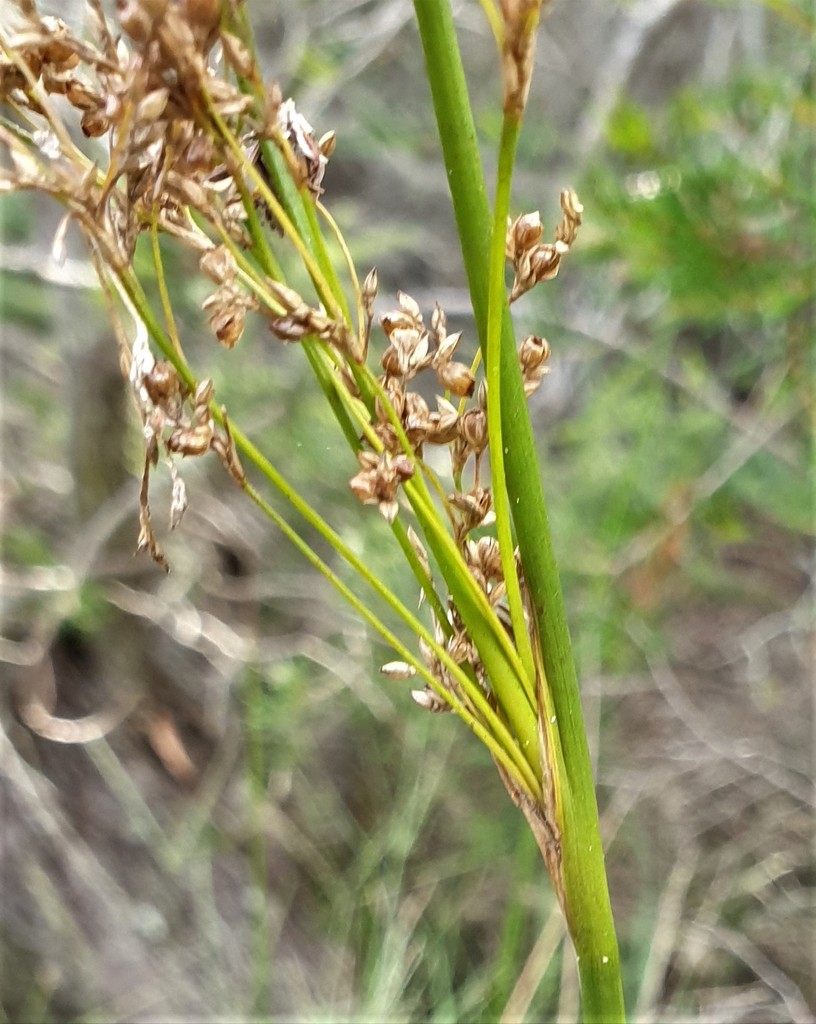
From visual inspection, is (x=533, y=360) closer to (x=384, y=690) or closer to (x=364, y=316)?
(x=364, y=316)

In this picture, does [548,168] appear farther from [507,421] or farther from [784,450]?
[507,421]

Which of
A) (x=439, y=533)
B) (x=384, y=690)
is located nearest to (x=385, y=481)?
(x=439, y=533)

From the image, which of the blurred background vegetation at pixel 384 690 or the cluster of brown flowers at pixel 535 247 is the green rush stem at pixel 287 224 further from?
the blurred background vegetation at pixel 384 690

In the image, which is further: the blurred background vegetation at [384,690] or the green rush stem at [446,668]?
the blurred background vegetation at [384,690]

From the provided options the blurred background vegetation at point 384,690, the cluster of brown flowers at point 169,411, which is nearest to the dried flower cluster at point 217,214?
the cluster of brown flowers at point 169,411

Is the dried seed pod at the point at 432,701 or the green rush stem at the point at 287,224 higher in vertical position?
the green rush stem at the point at 287,224

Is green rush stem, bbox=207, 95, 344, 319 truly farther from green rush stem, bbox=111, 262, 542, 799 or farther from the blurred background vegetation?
the blurred background vegetation

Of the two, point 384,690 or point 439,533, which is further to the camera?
point 384,690
